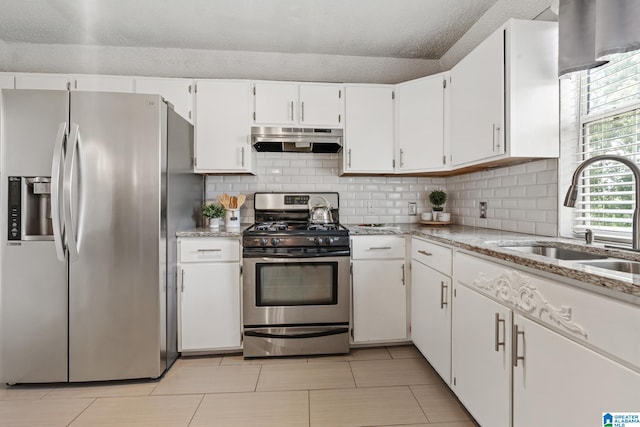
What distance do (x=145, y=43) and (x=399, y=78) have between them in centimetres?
238

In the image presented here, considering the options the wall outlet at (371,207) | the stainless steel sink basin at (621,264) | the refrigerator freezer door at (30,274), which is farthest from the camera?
the wall outlet at (371,207)

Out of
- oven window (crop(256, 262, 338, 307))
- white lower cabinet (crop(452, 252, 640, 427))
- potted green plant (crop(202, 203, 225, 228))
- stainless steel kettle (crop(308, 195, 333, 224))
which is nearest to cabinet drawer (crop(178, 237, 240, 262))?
oven window (crop(256, 262, 338, 307))

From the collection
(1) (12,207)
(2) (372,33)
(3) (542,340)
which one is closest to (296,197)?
(2) (372,33)

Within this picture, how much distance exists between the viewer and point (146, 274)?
6.55ft

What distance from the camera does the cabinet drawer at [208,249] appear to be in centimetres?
227

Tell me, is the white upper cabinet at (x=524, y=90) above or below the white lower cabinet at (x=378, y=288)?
above

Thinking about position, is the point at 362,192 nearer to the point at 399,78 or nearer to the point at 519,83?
the point at 399,78

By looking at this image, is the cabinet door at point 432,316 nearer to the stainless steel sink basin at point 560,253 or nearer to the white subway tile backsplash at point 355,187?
the stainless steel sink basin at point 560,253

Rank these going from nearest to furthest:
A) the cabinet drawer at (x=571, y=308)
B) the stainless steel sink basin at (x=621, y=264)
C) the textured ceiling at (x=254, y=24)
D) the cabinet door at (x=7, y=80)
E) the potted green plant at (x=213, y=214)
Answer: the cabinet drawer at (x=571, y=308)
the stainless steel sink basin at (x=621, y=264)
the textured ceiling at (x=254, y=24)
the cabinet door at (x=7, y=80)
the potted green plant at (x=213, y=214)

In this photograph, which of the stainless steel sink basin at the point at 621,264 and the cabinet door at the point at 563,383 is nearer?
the cabinet door at the point at 563,383

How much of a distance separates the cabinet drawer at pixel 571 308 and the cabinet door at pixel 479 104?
2.82 feet

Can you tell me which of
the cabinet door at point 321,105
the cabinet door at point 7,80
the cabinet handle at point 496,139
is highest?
the cabinet door at point 7,80

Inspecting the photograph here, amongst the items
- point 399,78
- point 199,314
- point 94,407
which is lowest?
point 94,407

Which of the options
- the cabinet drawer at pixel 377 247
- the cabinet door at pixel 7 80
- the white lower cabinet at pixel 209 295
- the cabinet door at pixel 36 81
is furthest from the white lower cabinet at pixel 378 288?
the cabinet door at pixel 7 80
